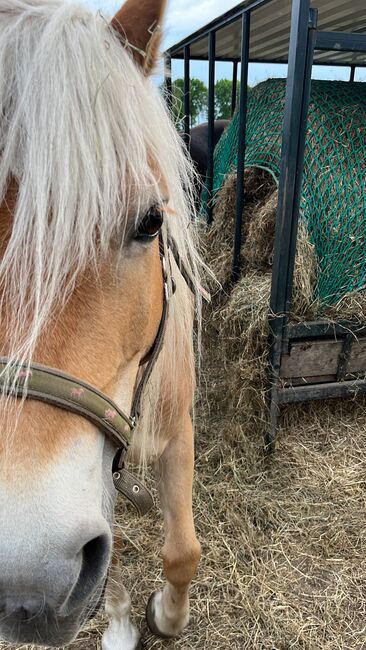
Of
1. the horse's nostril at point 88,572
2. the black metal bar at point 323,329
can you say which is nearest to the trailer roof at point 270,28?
the black metal bar at point 323,329

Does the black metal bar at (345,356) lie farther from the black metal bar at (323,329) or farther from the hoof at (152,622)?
the hoof at (152,622)

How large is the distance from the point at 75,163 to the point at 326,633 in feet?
5.43

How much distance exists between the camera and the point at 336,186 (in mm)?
2174

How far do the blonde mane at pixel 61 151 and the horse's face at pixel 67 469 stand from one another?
0.11ft

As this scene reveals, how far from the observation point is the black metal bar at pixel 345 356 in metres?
2.22

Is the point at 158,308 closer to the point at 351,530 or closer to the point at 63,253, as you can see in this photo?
the point at 63,253

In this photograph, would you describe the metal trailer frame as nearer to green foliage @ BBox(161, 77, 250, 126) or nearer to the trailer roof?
the trailer roof

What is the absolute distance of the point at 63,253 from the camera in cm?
67

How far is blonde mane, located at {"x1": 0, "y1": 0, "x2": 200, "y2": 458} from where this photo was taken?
2.18ft

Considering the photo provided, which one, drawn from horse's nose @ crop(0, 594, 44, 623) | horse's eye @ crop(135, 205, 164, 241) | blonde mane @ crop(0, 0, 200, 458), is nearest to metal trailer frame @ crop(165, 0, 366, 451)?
blonde mane @ crop(0, 0, 200, 458)

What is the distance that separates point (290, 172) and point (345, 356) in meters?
0.90

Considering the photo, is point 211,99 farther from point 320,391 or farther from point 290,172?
point 320,391

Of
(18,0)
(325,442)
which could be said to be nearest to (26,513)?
(18,0)

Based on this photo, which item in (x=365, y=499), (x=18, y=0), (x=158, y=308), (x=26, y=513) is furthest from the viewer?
(x=365, y=499)
